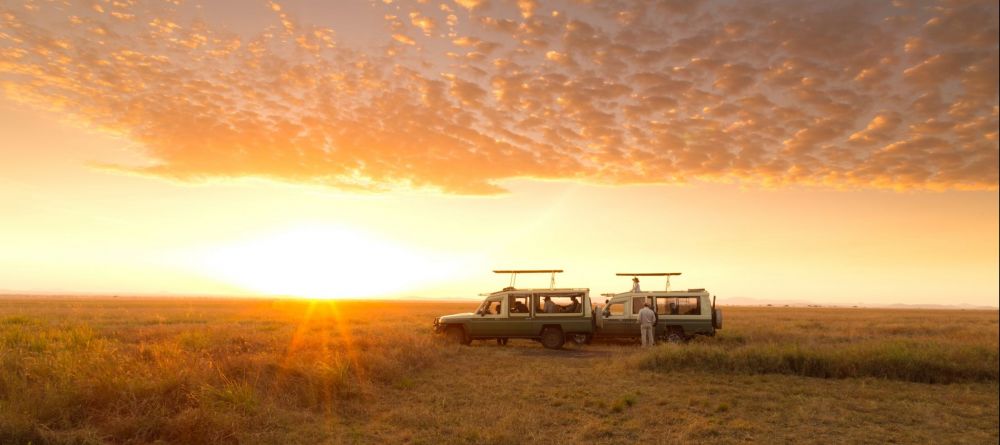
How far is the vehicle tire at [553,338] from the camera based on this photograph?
2180cm

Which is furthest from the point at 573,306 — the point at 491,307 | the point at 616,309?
the point at 491,307

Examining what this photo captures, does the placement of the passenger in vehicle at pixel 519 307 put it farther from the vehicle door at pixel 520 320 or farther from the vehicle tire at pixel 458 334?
the vehicle tire at pixel 458 334

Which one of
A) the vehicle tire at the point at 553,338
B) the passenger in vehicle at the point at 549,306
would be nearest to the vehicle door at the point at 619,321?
the vehicle tire at the point at 553,338

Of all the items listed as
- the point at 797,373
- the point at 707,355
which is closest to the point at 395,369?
the point at 707,355

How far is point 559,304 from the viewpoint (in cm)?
2217

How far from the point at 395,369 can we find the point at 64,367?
259 inches

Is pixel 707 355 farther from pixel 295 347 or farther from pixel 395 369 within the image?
pixel 295 347

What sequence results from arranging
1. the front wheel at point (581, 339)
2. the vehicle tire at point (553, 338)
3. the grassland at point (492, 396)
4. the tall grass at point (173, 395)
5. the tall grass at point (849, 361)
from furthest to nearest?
the front wheel at point (581, 339), the vehicle tire at point (553, 338), the tall grass at point (849, 361), the grassland at point (492, 396), the tall grass at point (173, 395)

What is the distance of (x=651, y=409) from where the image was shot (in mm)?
10977

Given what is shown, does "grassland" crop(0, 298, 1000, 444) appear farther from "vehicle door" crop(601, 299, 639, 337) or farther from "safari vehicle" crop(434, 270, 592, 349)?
"vehicle door" crop(601, 299, 639, 337)

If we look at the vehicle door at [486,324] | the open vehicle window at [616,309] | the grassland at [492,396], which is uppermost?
the open vehicle window at [616,309]

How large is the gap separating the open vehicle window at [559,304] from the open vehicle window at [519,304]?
1.20ft

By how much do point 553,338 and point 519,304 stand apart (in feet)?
6.14

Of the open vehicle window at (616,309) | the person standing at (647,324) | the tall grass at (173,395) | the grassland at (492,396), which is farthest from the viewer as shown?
the open vehicle window at (616,309)
